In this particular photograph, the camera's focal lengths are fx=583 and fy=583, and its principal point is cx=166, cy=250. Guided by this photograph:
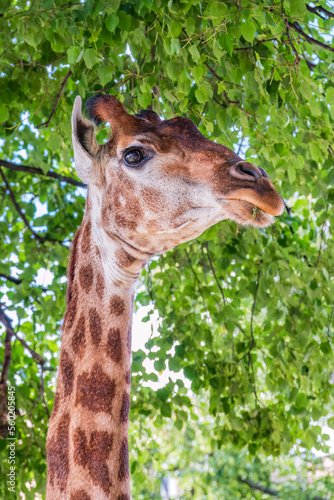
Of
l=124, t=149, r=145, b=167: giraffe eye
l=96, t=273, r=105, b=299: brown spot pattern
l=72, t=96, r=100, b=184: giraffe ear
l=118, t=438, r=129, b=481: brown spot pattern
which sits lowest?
l=118, t=438, r=129, b=481: brown spot pattern

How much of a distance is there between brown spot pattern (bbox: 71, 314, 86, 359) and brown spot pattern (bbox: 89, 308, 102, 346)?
0.04m

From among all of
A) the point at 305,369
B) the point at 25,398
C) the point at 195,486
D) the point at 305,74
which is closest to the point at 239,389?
the point at 305,369

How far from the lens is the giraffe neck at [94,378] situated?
1953mm

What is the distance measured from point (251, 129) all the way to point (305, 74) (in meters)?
0.57

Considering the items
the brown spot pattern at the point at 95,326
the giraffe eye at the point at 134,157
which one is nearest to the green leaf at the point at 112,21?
the giraffe eye at the point at 134,157

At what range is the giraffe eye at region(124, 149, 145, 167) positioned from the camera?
2170 mm

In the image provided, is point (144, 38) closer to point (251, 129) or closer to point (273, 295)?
point (251, 129)

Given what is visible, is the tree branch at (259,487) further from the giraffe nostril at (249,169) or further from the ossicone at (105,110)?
the giraffe nostril at (249,169)

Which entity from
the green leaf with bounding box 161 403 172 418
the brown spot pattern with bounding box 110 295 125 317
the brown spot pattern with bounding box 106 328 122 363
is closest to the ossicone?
the brown spot pattern with bounding box 110 295 125 317

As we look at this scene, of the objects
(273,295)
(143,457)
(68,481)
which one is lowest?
(68,481)

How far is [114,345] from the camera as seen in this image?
213 cm

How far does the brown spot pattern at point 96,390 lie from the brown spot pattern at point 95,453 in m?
0.09

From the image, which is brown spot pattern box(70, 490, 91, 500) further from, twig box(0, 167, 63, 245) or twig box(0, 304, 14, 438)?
twig box(0, 167, 63, 245)

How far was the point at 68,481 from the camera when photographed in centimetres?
196
